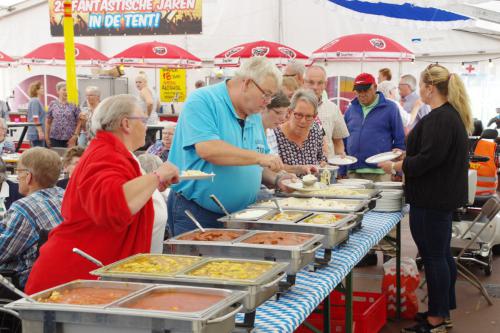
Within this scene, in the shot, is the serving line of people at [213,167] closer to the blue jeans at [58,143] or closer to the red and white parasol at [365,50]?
the blue jeans at [58,143]

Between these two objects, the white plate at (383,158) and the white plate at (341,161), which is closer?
the white plate at (383,158)

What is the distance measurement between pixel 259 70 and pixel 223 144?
333 mm

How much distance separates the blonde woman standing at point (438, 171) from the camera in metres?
3.72

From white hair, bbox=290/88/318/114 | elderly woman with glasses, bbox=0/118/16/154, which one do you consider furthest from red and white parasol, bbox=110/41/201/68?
white hair, bbox=290/88/318/114

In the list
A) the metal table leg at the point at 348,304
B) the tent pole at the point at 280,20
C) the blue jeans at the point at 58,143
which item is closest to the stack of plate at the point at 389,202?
the metal table leg at the point at 348,304

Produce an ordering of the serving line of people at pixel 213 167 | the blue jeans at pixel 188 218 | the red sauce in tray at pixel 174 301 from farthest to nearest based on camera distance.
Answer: the blue jeans at pixel 188 218 → the serving line of people at pixel 213 167 → the red sauce in tray at pixel 174 301

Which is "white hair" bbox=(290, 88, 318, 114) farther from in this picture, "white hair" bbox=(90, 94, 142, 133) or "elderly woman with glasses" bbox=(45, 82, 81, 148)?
"elderly woman with glasses" bbox=(45, 82, 81, 148)

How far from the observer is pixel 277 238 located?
7.68 feet

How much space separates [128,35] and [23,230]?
1416 cm

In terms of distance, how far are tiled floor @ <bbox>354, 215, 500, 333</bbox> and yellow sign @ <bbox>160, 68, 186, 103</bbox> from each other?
10.4m

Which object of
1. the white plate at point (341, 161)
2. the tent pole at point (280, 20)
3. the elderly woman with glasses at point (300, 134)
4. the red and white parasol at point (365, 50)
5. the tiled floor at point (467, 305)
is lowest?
the tiled floor at point (467, 305)

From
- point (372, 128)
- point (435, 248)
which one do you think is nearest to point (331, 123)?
point (372, 128)

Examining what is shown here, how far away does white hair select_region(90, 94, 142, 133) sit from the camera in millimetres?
2172

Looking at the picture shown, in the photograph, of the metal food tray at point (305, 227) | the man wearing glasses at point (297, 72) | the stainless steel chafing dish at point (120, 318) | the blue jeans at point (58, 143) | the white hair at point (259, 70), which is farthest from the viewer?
the blue jeans at point (58, 143)
